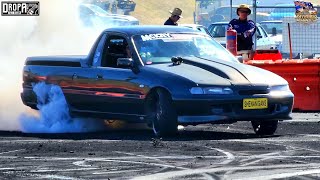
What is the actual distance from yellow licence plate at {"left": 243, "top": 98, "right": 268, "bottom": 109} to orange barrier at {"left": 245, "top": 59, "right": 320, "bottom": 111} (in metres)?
5.08

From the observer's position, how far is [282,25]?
1156 inches

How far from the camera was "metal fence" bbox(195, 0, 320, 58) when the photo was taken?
28203mm

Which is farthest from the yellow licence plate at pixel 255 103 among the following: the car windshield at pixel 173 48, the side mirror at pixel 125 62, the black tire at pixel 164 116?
the side mirror at pixel 125 62

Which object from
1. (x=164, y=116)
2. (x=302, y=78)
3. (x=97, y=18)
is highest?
(x=164, y=116)

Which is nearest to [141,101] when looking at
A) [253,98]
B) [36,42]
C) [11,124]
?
[253,98]

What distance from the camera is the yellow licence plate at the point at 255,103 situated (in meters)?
13.7

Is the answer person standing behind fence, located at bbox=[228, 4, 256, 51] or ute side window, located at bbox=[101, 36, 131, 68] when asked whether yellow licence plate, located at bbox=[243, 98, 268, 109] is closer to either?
ute side window, located at bbox=[101, 36, 131, 68]

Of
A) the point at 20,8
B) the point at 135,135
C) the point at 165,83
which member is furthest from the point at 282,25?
the point at 165,83

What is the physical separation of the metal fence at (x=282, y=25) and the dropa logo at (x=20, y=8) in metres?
5.15

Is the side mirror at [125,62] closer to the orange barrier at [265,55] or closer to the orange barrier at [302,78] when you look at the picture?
the orange barrier at [302,78]

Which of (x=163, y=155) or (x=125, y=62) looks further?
(x=125, y=62)

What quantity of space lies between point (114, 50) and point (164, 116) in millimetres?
1761

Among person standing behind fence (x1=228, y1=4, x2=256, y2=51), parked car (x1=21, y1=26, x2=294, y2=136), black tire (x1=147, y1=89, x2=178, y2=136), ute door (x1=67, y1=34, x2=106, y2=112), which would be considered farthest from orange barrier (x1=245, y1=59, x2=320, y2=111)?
black tire (x1=147, y1=89, x2=178, y2=136)

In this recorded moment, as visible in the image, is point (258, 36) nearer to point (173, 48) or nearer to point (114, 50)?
point (114, 50)
